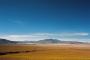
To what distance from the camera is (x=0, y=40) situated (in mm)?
146875

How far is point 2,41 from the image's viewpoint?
5802 inches

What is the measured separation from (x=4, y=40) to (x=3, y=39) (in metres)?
0.98

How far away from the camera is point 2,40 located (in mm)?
150000

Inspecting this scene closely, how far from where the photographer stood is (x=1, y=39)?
490ft

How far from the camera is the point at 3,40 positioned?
151m

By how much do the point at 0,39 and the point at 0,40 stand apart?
273 cm

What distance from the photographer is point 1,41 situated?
145625mm

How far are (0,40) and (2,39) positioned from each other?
4.31 metres

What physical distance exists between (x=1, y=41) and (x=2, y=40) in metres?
4.40

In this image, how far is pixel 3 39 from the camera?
152 meters

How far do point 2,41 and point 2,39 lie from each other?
13.1 feet

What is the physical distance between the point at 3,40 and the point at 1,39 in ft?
6.81

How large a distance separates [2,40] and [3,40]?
1220mm

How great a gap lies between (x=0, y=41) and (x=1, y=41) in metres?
0.75
